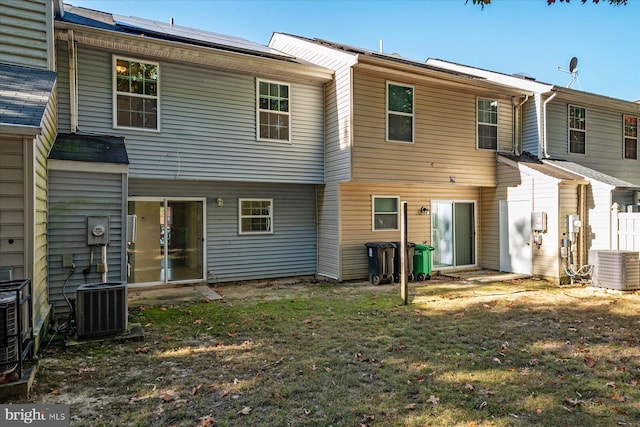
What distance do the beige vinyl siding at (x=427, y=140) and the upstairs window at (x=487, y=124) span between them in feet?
0.57

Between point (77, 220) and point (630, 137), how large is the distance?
16.8 meters

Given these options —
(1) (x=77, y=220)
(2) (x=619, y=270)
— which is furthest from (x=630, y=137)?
(1) (x=77, y=220)

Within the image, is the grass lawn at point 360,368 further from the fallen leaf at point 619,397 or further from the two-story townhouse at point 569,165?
the two-story townhouse at point 569,165

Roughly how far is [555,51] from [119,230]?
1583 cm

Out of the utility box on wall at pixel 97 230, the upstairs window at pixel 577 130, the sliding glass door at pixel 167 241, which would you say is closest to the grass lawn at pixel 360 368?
the utility box on wall at pixel 97 230

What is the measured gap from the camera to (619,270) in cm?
865

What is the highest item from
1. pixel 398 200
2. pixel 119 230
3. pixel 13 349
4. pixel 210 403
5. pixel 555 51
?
pixel 555 51

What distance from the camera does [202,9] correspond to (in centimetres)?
1148

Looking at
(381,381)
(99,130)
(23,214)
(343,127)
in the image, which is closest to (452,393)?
(381,381)

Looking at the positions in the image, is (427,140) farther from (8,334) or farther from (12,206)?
(8,334)

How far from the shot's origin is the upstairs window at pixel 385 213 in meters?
10.2

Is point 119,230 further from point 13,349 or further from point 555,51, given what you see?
point 555,51

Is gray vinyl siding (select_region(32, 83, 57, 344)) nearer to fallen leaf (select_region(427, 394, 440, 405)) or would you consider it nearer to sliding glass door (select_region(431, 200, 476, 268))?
fallen leaf (select_region(427, 394, 440, 405))

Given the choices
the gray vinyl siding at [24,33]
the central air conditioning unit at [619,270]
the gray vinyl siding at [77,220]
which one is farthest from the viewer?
the central air conditioning unit at [619,270]
